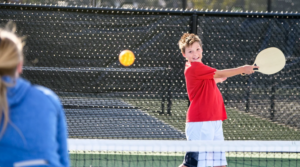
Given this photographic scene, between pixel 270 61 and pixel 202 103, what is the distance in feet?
2.28

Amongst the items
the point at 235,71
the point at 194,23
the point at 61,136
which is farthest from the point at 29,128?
the point at 194,23

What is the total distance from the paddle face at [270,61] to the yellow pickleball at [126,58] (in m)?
1.19

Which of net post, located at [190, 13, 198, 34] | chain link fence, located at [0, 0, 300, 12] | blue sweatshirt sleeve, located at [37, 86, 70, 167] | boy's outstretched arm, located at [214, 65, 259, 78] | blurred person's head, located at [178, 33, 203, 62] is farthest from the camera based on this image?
chain link fence, located at [0, 0, 300, 12]

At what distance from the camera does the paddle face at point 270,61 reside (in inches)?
120

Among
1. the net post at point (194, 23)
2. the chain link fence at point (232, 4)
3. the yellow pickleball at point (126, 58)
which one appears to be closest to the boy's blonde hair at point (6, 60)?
the yellow pickleball at point (126, 58)

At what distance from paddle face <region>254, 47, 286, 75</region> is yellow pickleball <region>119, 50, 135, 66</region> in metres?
1.19

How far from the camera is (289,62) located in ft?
13.1

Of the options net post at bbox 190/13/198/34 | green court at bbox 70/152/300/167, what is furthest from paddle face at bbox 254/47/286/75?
green court at bbox 70/152/300/167

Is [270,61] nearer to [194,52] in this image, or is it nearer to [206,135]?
[194,52]

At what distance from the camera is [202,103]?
114 inches

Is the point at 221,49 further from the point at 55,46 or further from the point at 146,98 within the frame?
the point at 55,46

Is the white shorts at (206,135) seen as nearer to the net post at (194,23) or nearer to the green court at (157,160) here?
the green court at (157,160)

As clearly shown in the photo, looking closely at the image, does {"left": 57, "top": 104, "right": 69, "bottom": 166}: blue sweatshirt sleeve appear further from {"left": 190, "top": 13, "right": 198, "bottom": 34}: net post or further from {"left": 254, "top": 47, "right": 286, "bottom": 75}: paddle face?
{"left": 190, "top": 13, "right": 198, "bottom": 34}: net post

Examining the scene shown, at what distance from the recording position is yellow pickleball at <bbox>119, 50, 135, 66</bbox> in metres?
3.57
